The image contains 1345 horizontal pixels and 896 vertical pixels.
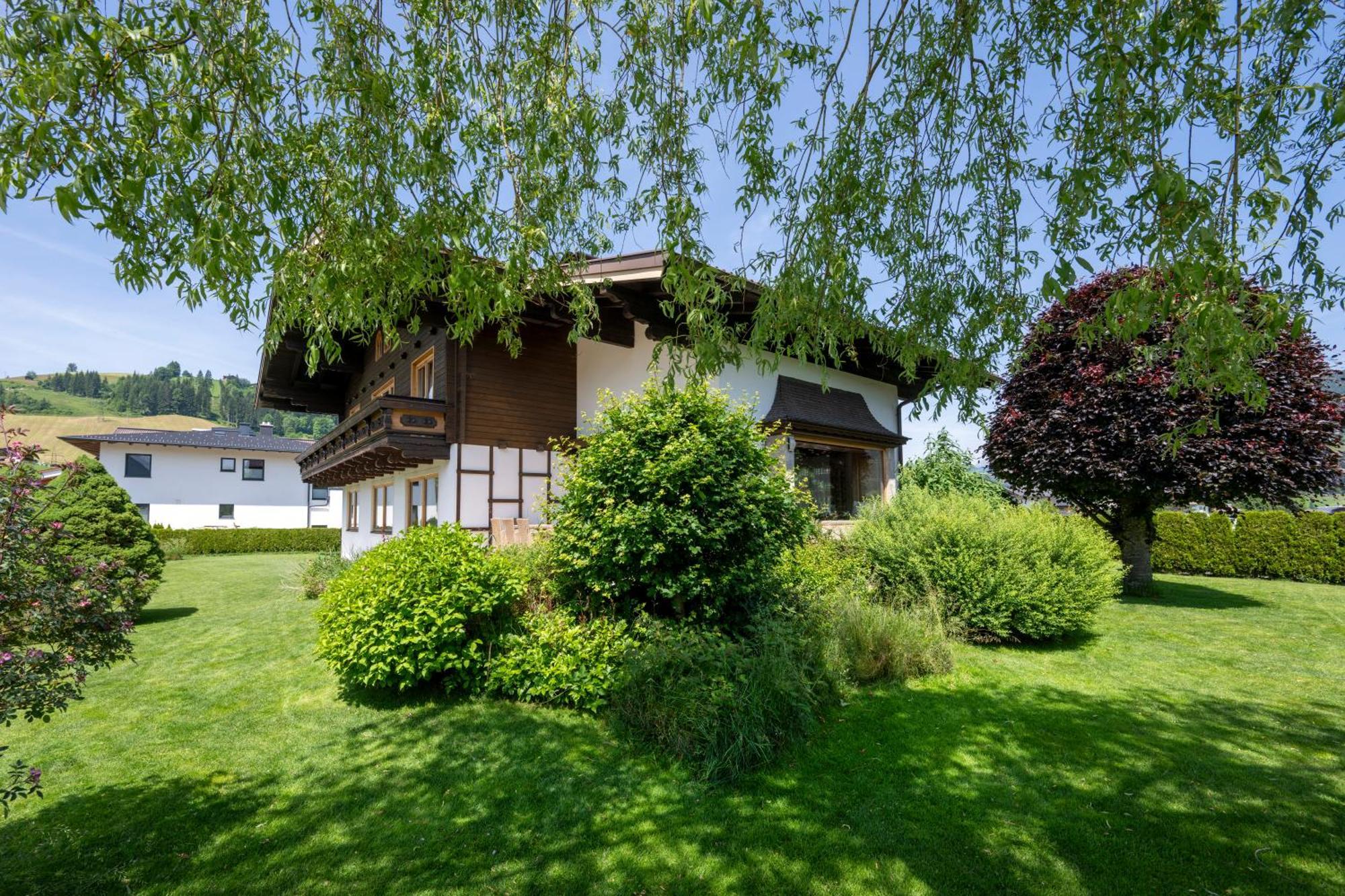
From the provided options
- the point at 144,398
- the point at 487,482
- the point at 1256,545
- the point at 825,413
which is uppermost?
the point at 144,398

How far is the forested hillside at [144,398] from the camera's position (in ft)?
344

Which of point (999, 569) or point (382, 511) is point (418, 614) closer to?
point (999, 569)

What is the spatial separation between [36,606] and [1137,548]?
51.0 feet

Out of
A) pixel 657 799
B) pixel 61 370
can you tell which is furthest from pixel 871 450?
pixel 61 370

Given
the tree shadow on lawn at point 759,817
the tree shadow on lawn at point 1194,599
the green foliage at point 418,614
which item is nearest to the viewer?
the tree shadow on lawn at point 759,817

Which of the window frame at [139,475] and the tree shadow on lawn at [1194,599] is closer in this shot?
the tree shadow on lawn at [1194,599]

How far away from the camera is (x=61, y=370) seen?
133 metres

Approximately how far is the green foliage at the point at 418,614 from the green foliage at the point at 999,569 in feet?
17.0

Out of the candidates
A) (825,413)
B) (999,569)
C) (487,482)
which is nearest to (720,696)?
(999,569)

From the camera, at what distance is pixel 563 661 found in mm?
6094

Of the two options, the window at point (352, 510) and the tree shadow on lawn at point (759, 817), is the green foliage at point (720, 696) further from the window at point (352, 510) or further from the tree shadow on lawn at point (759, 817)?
the window at point (352, 510)

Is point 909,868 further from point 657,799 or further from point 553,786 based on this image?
point 553,786

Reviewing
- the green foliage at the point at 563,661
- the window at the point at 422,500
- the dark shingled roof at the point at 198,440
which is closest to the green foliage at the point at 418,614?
the green foliage at the point at 563,661

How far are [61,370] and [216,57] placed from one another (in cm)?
18199
